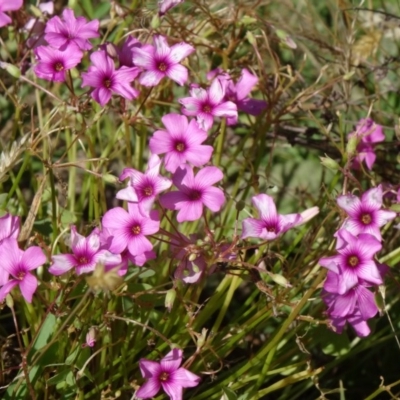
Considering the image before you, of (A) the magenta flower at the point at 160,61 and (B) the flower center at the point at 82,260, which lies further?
(A) the magenta flower at the point at 160,61

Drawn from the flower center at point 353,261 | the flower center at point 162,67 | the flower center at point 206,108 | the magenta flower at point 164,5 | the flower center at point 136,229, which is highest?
the magenta flower at point 164,5

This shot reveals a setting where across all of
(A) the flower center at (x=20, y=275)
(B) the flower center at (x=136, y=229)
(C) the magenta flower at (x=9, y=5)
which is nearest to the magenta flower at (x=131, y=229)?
(B) the flower center at (x=136, y=229)

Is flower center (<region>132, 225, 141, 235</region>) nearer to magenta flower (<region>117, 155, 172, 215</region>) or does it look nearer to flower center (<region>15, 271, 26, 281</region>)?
magenta flower (<region>117, 155, 172, 215</region>)

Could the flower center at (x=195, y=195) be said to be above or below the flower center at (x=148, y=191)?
below

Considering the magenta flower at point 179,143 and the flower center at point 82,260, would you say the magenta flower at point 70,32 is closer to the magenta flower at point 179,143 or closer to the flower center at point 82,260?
the magenta flower at point 179,143

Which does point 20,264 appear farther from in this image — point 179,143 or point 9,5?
point 9,5

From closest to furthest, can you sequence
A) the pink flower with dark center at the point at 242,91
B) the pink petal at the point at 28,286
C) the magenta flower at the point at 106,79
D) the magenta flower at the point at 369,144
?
the pink petal at the point at 28,286 < the magenta flower at the point at 106,79 < the pink flower with dark center at the point at 242,91 < the magenta flower at the point at 369,144

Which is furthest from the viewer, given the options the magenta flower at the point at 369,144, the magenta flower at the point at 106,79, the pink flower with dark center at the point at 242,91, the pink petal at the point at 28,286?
the magenta flower at the point at 369,144
